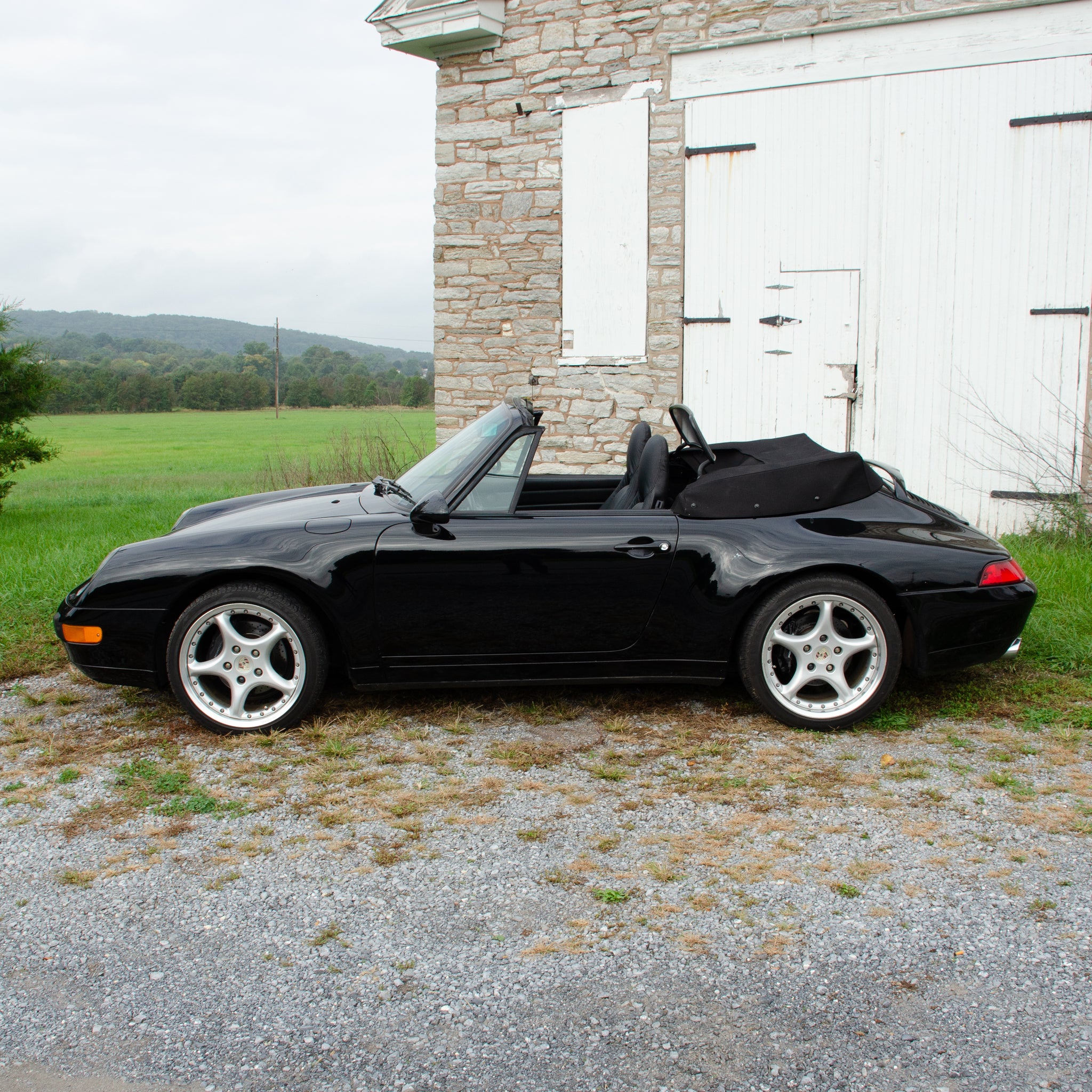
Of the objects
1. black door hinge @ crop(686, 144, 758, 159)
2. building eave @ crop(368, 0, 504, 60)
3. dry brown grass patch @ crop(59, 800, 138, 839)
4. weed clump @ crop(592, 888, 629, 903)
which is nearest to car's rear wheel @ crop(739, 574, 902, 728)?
weed clump @ crop(592, 888, 629, 903)

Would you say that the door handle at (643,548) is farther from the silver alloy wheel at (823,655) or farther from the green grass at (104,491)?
the green grass at (104,491)

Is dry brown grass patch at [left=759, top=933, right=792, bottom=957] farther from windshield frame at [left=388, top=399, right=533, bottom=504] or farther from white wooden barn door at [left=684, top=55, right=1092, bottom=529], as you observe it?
white wooden barn door at [left=684, top=55, right=1092, bottom=529]

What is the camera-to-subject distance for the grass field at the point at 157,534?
4418 millimetres

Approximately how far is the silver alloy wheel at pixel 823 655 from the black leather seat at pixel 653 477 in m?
0.72

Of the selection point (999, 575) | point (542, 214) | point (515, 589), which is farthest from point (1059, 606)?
point (542, 214)

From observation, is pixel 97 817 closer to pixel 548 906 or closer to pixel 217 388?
pixel 548 906

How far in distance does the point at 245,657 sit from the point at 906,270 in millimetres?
6710

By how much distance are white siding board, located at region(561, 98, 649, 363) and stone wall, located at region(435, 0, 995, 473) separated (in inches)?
3.5

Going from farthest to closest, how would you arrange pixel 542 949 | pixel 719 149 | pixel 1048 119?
pixel 719 149 → pixel 1048 119 → pixel 542 949

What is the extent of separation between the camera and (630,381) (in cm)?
934

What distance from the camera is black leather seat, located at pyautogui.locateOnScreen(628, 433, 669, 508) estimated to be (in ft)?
13.7

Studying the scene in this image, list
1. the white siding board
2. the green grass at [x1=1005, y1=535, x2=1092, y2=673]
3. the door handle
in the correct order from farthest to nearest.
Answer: the white siding board → the green grass at [x1=1005, y1=535, x2=1092, y2=673] → the door handle

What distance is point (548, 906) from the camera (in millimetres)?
2664

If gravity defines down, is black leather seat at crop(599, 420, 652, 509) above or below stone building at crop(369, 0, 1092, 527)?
below
